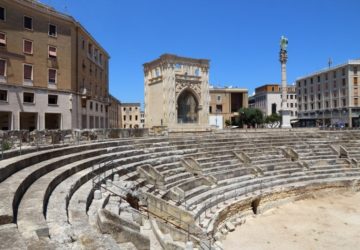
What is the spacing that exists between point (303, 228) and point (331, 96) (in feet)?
173

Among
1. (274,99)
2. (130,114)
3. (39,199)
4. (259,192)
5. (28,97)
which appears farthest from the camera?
(130,114)

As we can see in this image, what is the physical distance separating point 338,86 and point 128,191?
58.4 m

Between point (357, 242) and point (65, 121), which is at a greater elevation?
point (65, 121)

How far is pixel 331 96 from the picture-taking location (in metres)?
61.9

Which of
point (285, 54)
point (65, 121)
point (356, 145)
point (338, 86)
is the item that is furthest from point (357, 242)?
point (338, 86)

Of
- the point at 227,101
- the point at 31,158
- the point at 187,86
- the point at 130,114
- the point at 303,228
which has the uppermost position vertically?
the point at 227,101

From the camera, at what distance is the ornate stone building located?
121ft

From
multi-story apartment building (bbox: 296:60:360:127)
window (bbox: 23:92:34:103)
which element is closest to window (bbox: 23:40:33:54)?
window (bbox: 23:92:34:103)

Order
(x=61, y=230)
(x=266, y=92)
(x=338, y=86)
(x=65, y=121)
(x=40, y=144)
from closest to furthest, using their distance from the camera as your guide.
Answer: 1. (x=61, y=230)
2. (x=40, y=144)
3. (x=65, y=121)
4. (x=338, y=86)
5. (x=266, y=92)

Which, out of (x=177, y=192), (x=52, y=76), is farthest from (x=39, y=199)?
(x=52, y=76)

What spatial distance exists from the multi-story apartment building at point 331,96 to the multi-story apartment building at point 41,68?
157ft

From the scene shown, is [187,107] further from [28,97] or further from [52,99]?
[28,97]

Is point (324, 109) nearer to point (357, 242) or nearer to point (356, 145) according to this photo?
point (356, 145)

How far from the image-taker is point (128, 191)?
39.3ft
